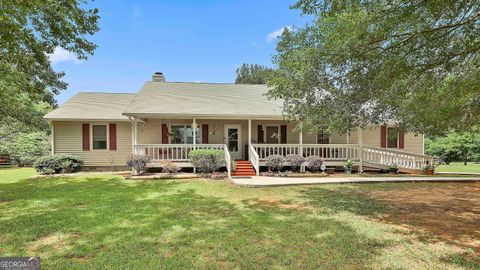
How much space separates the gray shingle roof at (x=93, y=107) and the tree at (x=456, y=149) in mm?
29155

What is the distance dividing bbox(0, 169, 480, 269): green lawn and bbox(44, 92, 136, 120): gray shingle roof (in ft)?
24.5

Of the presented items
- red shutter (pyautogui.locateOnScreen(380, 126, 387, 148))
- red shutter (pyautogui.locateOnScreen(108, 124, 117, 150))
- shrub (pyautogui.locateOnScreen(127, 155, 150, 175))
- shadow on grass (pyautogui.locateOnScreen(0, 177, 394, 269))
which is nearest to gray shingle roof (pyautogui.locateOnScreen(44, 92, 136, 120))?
red shutter (pyautogui.locateOnScreen(108, 124, 117, 150))

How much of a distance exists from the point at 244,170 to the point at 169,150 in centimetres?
446

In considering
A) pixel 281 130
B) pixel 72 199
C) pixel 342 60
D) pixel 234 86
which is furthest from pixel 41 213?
pixel 234 86

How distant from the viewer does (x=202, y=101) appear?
15.7m

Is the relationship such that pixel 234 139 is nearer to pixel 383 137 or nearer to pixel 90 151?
pixel 90 151

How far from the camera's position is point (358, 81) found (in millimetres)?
6648

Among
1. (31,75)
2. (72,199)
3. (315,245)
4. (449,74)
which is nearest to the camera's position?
(315,245)

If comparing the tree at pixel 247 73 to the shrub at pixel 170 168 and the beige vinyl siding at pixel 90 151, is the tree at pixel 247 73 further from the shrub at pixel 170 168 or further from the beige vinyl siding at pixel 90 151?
the shrub at pixel 170 168

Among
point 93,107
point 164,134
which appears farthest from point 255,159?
point 93,107

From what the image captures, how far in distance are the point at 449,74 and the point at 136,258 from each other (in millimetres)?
8252

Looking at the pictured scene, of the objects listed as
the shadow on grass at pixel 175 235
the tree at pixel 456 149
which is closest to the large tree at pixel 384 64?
the shadow on grass at pixel 175 235

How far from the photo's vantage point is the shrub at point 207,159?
42.7 ft

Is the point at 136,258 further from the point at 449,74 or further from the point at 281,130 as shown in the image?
the point at 281,130
